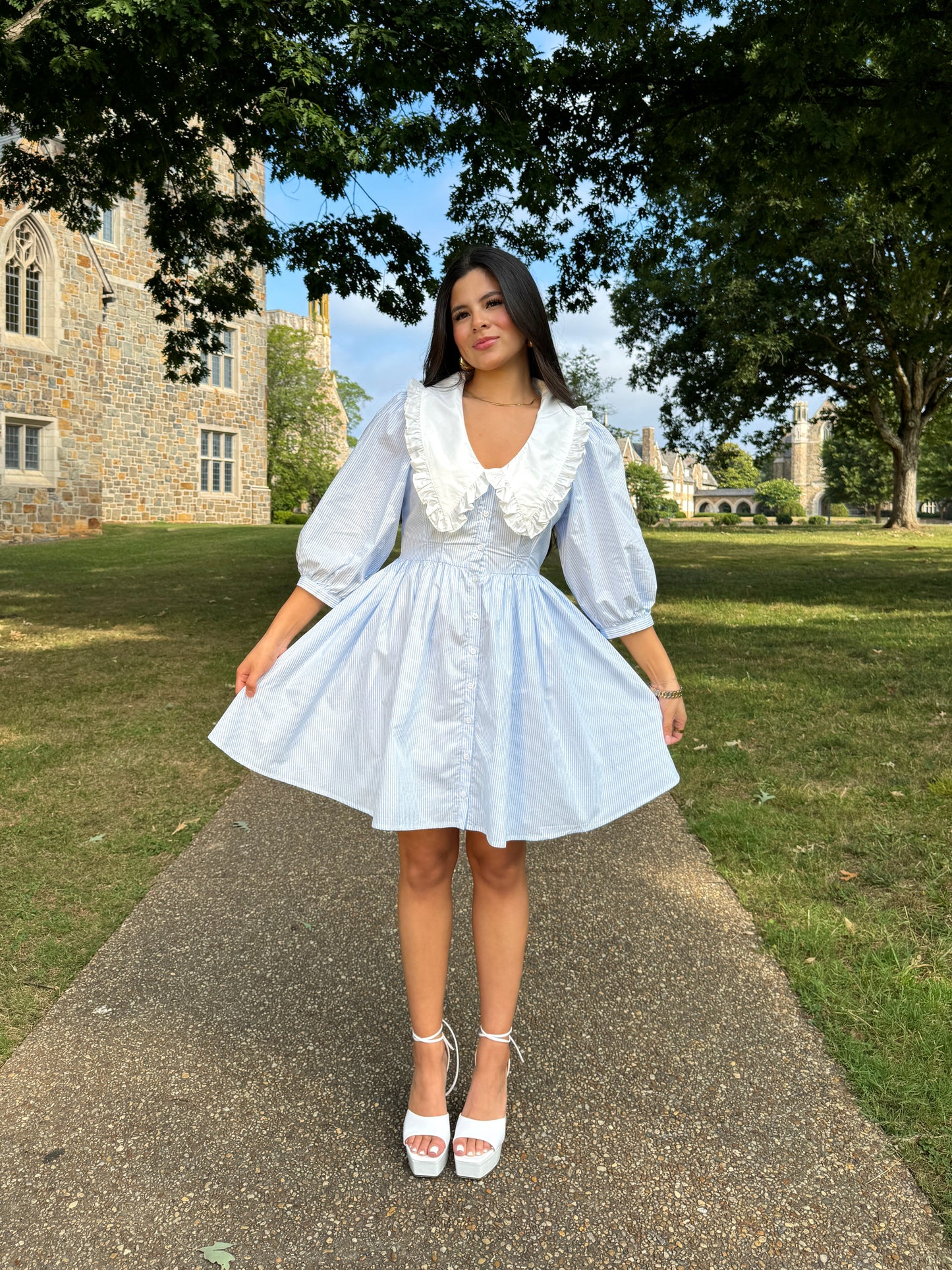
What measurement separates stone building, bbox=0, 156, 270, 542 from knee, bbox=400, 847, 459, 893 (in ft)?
48.3

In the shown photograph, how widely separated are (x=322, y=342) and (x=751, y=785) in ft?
175

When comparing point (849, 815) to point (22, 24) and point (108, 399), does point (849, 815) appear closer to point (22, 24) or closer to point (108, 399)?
point (22, 24)

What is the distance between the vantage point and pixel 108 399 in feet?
104

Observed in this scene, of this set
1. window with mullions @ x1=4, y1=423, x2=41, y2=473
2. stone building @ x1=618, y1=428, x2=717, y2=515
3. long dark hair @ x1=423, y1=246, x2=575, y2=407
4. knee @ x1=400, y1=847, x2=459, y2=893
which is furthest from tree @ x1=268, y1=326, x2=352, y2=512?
stone building @ x1=618, y1=428, x2=717, y2=515

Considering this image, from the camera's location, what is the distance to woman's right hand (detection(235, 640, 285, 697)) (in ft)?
7.72

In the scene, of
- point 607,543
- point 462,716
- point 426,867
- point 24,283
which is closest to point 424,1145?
point 426,867

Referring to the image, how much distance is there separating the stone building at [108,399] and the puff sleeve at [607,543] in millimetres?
14406

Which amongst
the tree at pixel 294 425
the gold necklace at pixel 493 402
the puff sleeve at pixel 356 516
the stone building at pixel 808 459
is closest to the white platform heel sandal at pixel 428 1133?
the puff sleeve at pixel 356 516

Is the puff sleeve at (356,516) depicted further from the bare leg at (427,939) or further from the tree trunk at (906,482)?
the tree trunk at (906,482)

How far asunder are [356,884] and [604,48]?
30.9 ft

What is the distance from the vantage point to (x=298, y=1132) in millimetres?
2318

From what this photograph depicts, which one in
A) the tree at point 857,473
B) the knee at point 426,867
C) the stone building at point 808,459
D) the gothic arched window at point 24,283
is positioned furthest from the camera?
the stone building at point 808,459

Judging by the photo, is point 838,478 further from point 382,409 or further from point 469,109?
point 382,409

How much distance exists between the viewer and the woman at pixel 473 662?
7.31 ft
